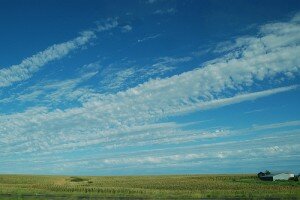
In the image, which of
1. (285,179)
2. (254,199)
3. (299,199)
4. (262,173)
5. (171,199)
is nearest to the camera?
(299,199)

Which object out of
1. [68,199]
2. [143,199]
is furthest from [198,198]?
[68,199]

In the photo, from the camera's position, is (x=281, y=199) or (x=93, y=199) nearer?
(x=281, y=199)

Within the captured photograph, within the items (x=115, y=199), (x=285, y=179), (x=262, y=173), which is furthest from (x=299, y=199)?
(x=262, y=173)

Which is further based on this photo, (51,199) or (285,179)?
(285,179)

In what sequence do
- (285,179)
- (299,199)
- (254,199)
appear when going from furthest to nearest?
(285,179)
(254,199)
(299,199)

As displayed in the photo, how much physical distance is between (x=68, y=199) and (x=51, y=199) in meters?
2.16

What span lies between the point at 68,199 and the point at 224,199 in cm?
1752

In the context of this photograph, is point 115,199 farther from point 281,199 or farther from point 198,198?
point 281,199

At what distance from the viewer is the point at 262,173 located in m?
98.4

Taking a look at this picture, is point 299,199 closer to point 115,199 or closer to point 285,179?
point 115,199

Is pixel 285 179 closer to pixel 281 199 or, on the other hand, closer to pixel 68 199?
pixel 281 199

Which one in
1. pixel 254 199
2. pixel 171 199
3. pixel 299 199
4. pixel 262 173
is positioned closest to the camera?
pixel 299 199

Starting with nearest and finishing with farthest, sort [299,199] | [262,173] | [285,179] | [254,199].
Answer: [299,199]
[254,199]
[285,179]
[262,173]

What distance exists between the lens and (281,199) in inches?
1703
